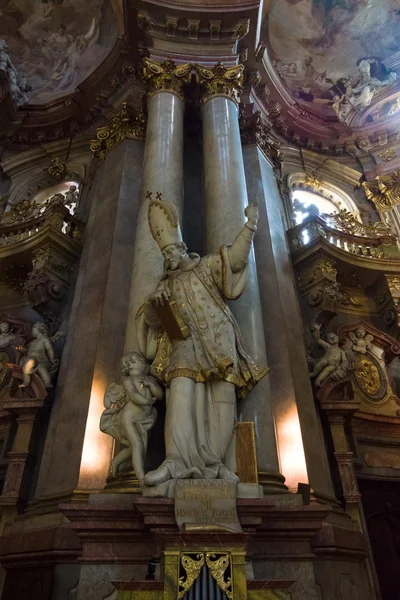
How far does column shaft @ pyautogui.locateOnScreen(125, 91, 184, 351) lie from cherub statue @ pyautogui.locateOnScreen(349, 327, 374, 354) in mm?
4934

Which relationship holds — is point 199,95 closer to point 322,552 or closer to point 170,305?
point 170,305

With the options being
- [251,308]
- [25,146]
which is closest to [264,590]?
[251,308]

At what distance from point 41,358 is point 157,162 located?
140 inches

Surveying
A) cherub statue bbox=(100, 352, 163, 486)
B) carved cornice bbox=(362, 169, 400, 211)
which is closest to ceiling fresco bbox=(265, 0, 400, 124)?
carved cornice bbox=(362, 169, 400, 211)

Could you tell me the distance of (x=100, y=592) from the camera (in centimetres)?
397

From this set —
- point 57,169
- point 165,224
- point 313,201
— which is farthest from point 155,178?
point 313,201

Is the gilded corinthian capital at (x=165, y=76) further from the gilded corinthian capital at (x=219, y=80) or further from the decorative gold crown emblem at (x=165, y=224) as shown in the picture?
the decorative gold crown emblem at (x=165, y=224)

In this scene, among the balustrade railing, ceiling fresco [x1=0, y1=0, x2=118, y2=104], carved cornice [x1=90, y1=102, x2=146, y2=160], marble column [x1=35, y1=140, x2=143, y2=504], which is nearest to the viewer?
marble column [x1=35, y1=140, x2=143, y2=504]

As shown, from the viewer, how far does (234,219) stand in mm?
6566

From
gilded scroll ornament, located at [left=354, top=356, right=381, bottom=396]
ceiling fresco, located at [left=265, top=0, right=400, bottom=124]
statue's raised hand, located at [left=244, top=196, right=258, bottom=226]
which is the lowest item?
statue's raised hand, located at [left=244, top=196, right=258, bottom=226]

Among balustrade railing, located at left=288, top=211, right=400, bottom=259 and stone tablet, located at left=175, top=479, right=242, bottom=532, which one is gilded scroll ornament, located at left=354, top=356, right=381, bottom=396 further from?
stone tablet, located at left=175, top=479, right=242, bottom=532

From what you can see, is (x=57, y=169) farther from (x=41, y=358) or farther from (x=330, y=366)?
(x=330, y=366)

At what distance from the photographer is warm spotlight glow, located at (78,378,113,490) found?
17.7 feet

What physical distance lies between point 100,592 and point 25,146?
1243 centimetres
